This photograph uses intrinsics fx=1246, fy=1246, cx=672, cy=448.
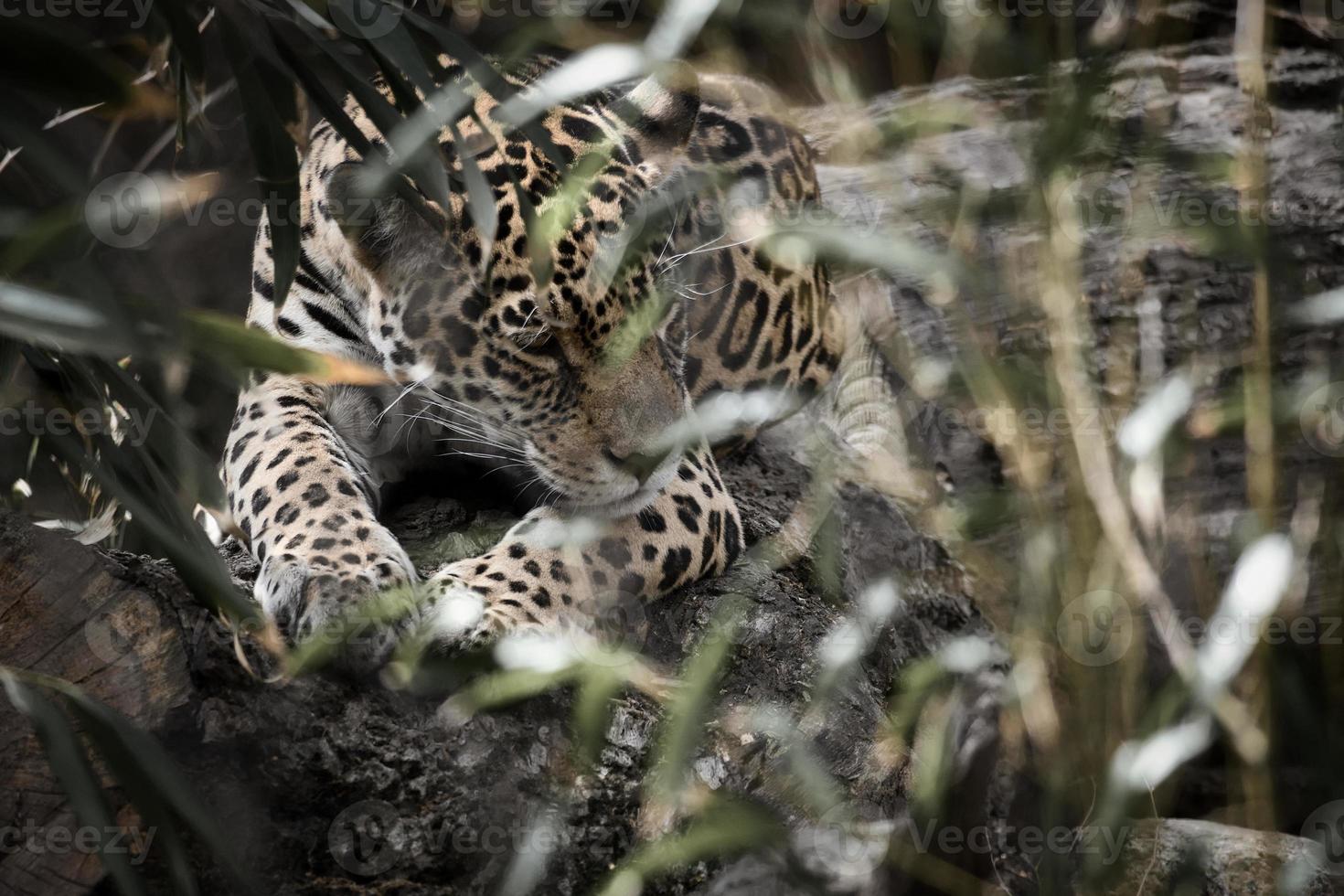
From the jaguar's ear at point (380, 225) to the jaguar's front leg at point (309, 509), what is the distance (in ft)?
1.53

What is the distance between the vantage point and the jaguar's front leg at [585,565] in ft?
8.02

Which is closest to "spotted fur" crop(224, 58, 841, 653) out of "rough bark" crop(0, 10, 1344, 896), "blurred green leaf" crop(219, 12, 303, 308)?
"rough bark" crop(0, 10, 1344, 896)

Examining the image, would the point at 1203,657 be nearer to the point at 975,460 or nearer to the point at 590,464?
the point at 975,460

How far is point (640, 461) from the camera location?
2.75 metres

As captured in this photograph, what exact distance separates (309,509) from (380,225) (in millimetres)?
647

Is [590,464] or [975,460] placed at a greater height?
[590,464]

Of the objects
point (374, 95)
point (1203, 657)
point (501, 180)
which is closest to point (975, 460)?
point (1203, 657)

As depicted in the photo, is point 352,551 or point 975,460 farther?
point 975,460

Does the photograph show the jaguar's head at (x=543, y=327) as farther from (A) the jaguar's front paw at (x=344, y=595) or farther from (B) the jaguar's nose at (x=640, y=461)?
(A) the jaguar's front paw at (x=344, y=595)

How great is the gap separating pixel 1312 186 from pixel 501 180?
3442 mm

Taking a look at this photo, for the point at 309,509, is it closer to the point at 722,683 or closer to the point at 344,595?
the point at 344,595

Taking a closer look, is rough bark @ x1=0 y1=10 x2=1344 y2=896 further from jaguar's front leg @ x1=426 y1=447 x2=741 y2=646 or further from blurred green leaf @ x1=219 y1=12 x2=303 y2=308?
blurred green leaf @ x1=219 y1=12 x2=303 y2=308

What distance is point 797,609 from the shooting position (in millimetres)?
2994

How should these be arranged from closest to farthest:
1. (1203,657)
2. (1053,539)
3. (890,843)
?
(890,843) < (1203,657) < (1053,539)
